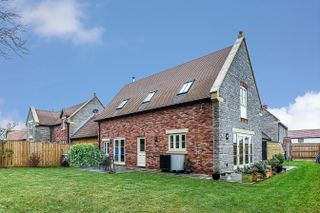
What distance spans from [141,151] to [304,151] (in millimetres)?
25865

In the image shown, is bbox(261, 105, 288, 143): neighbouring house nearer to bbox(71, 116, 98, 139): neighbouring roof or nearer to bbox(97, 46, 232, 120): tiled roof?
bbox(97, 46, 232, 120): tiled roof

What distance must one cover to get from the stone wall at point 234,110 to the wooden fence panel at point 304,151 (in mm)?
18854

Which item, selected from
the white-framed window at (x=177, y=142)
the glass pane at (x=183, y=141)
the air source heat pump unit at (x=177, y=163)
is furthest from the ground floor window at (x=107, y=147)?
the air source heat pump unit at (x=177, y=163)

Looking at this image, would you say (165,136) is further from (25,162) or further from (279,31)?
(25,162)

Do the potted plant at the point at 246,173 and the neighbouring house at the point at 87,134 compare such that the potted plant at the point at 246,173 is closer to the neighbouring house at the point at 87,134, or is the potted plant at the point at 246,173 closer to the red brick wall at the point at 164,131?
the red brick wall at the point at 164,131

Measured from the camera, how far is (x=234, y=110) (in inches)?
742

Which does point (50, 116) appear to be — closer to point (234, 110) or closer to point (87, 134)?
point (87, 134)

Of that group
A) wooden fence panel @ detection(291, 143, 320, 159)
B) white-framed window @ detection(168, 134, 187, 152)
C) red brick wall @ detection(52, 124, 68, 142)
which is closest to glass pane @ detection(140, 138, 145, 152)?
white-framed window @ detection(168, 134, 187, 152)

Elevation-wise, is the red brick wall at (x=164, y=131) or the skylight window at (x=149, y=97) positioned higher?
the skylight window at (x=149, y=97)

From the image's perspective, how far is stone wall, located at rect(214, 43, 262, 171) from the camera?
1678 cm

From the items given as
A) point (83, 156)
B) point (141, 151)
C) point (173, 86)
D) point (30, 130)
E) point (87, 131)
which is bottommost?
point (83, 156)

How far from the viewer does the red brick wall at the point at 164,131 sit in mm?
17141

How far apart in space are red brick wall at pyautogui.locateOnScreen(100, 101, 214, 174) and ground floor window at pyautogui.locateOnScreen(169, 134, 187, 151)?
41cm

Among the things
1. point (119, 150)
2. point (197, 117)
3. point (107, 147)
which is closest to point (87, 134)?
point (107, 147)
